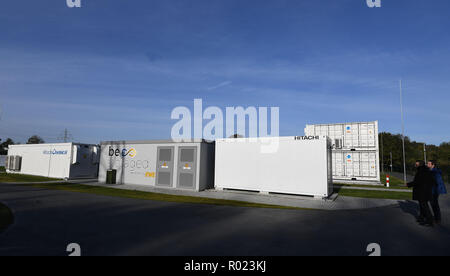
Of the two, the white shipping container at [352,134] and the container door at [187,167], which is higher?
the white shipping container at [352,134]

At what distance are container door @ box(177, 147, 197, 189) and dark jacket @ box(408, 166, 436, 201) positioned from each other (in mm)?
10592

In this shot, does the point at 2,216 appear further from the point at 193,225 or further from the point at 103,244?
the point at 193,225

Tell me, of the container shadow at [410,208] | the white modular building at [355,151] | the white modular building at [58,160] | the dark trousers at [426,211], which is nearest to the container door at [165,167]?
the white modular building at [58,160]

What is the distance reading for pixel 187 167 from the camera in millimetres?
14594

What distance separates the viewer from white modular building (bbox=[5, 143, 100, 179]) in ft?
67.1

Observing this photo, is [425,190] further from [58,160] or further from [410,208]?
[58,160]

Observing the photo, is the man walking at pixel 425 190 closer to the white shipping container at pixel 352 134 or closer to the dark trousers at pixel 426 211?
the dark trousers at pixel 426 211

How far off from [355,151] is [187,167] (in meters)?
12.7

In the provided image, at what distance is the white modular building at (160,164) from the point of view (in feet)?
47.3

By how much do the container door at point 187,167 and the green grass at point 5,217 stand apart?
26.9 feet

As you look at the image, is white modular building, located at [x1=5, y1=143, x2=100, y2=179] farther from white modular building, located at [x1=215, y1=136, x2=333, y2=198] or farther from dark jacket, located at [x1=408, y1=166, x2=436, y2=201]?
dark jacket, located at [x1=408, y1=166, x2=436, y2=201]

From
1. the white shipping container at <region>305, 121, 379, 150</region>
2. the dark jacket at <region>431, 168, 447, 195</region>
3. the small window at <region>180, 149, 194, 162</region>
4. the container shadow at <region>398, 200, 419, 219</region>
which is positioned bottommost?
the container shadow at <region>398, 200, 419, 219</region>

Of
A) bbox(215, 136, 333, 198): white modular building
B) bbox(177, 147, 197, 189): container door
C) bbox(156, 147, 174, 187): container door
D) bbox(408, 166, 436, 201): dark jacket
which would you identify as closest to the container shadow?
bbox(408, 166, 436, 201): dark jacket
